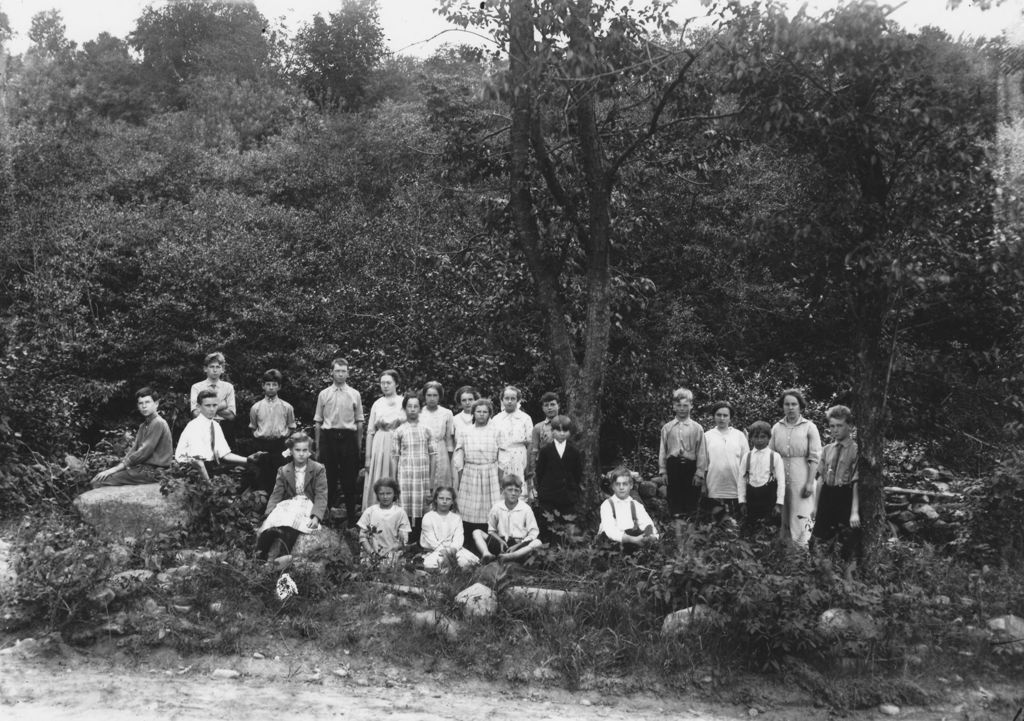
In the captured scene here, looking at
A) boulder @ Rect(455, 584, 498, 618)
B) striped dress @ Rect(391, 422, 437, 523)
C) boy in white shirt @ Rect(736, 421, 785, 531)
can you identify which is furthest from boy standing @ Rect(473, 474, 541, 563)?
boy in white shirt @ Rect(736, 421, 785, 531)

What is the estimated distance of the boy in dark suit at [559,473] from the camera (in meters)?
8.38

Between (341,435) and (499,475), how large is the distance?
1.86 metres

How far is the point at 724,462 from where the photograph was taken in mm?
8453

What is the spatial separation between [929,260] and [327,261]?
454 inches

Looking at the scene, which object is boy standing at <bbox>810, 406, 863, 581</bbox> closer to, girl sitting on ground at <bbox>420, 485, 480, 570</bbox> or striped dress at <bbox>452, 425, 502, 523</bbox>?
striped dress at <bbox>452, 425, 502, 523</bbox>

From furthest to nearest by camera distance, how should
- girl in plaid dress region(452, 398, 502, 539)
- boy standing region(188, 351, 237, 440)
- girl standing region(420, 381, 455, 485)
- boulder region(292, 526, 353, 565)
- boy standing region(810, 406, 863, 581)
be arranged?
1. boy standing region(188, 351, 237, 440)
2. girl standing region(420, 381, 455, 485)
3. girl in plaid dress region(452, 398, 502, 539)
4. boy standing region(810, 406, 863, 581)
5. boulder region(292, 526, 353, 565)

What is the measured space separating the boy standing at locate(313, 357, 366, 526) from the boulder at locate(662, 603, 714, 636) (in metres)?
3.93

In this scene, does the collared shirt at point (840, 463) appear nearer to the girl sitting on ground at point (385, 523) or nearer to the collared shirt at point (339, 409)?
the girl sitting on ground at point (385, 523)

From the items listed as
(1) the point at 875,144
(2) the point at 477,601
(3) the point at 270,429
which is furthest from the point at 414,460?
(1) the point at 875,144

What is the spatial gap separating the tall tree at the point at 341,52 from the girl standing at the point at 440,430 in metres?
23.4

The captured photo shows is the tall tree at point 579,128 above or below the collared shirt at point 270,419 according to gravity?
above

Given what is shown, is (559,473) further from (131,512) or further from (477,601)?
(131,512)

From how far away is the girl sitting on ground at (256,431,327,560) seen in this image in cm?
759

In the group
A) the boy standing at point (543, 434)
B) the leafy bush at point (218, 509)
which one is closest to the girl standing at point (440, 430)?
the boy standing at point (543, 434)
